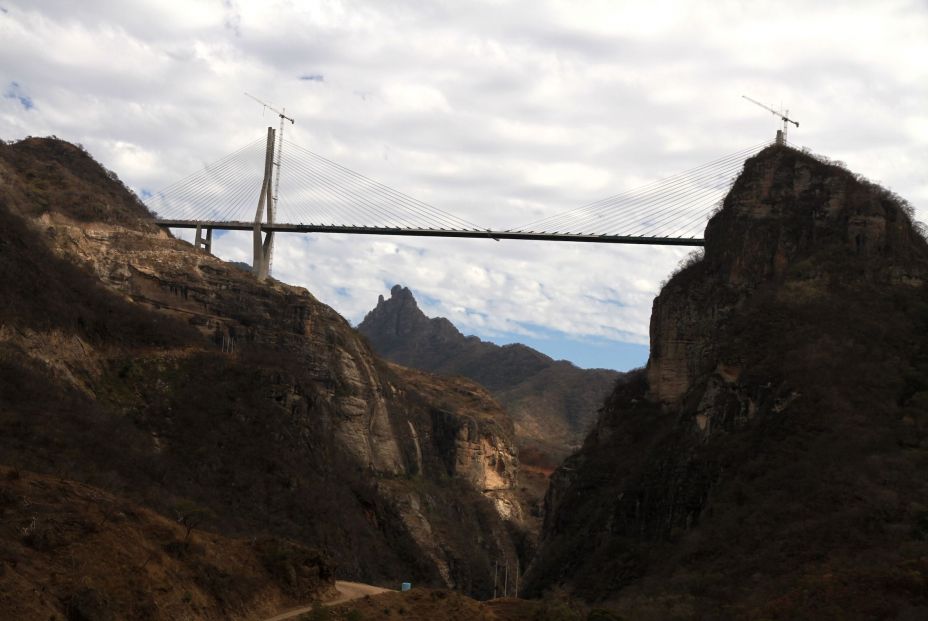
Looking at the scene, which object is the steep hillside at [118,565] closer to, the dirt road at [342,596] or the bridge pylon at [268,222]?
the dirt road at [342,596]

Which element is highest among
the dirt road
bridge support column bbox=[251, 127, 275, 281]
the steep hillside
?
bridge support column bbox=[251, 127, 275, 281]

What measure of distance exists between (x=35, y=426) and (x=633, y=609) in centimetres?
2870

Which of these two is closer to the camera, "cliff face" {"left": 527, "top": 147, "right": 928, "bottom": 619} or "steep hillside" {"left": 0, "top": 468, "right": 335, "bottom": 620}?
"steep hillside" {"left": 0, "top": 468, "right": 335, "bottom": 620}

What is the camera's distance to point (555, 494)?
87938mm

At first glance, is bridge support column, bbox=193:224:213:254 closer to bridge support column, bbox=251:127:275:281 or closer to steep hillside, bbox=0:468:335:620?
bridge support column, bbox=251:127:275:281

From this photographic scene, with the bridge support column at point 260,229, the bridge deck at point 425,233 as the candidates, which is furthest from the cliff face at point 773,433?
the bridge support column at point 260,229

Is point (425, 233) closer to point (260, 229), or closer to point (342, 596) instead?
point (260, 229)

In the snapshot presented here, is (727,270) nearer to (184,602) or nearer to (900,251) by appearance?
(900,251)

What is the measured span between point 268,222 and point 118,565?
72.9 m

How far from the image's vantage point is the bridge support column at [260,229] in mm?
107500

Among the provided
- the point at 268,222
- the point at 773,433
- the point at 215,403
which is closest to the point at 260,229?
the point at 268,222

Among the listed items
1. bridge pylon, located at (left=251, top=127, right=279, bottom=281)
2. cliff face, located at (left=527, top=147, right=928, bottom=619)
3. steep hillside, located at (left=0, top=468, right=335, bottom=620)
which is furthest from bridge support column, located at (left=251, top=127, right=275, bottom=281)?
steep hillside, located at (left=0, top=468, right=335, bottom=620)

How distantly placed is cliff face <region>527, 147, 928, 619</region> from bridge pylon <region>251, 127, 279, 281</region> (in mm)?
36310

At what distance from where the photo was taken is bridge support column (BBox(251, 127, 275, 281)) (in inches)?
4232
